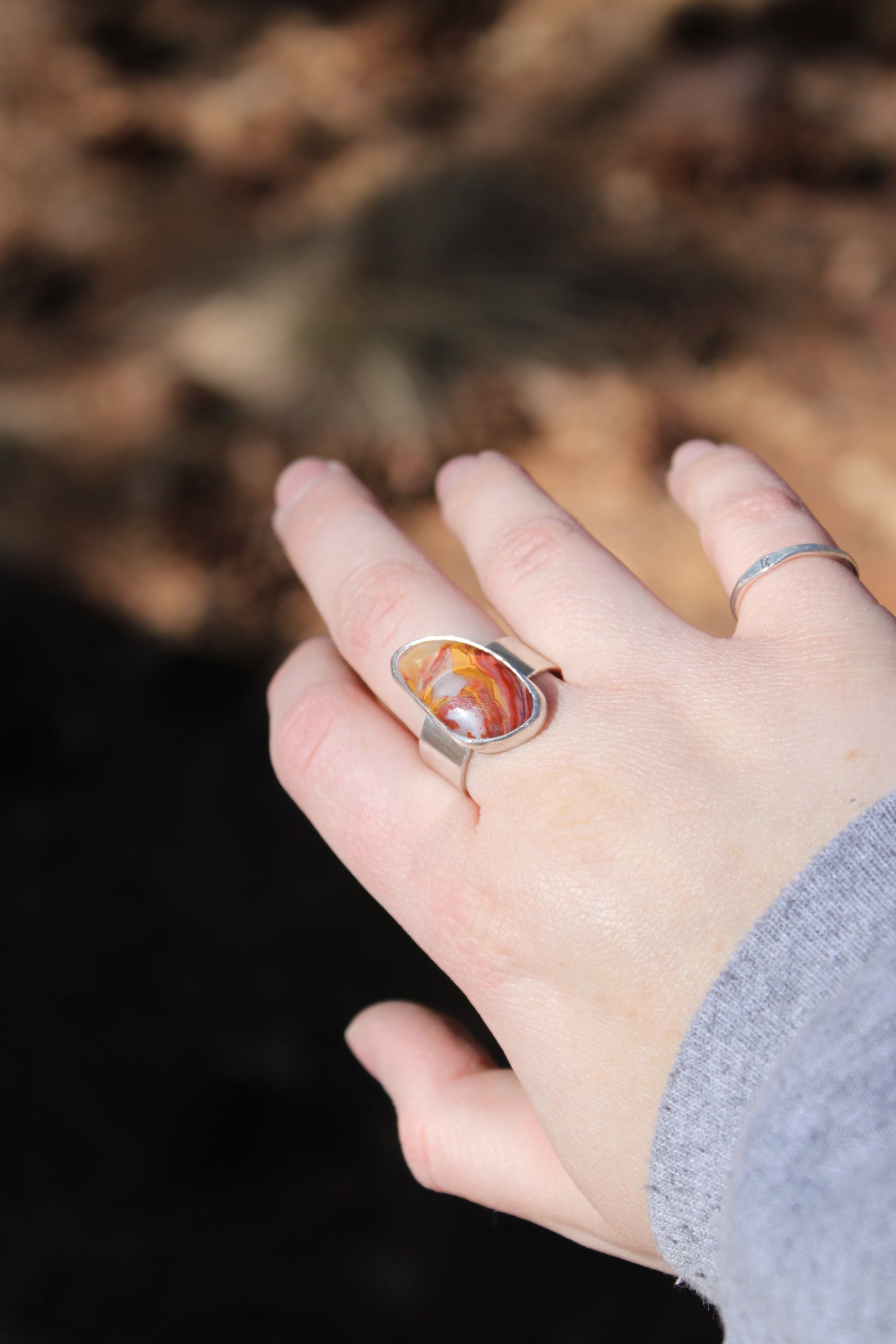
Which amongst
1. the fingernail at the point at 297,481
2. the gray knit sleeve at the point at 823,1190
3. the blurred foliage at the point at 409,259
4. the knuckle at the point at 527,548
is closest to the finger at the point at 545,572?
the knuckle at the point at 527,548

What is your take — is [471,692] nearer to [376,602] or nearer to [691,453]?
[376,602]

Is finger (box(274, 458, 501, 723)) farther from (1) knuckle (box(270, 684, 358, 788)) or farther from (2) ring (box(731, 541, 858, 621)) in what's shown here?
(2) ring (box(731, 541, 858, 621))

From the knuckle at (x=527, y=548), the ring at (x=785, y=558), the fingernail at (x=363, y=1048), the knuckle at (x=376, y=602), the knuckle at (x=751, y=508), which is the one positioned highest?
the knuckle at (x=376, y=602)

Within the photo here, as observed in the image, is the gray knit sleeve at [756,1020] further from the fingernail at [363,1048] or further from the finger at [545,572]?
the fingernail at [363,1048]

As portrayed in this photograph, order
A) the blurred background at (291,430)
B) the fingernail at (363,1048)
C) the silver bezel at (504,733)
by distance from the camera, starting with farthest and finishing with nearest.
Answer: the blurred background at (291,430), the fingernail at (363,1048), the silver bezel at (504,733)

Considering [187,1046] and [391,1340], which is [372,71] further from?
[391,1340]

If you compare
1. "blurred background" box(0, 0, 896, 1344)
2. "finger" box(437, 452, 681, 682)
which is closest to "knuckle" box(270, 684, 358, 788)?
"finger" box(437, 452, 681, 682)

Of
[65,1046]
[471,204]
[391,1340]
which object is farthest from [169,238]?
[391,1340]

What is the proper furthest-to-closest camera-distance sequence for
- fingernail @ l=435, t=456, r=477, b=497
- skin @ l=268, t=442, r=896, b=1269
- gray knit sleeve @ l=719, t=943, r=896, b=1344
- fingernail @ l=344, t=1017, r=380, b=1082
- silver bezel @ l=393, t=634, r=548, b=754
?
fingernail @ l=435, t=456, r=477, b=497 → fingernail @ l=344, t=1017, r=380, b=1082 → silver bezel @ l=393, t=634, r=548, b=754 → skin @ l=268, t=442, r=896, b=1269 → gray knit sleeve @ l=719, t=943, r=896, b=1344

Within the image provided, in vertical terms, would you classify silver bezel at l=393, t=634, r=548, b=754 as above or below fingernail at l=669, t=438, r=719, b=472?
below
